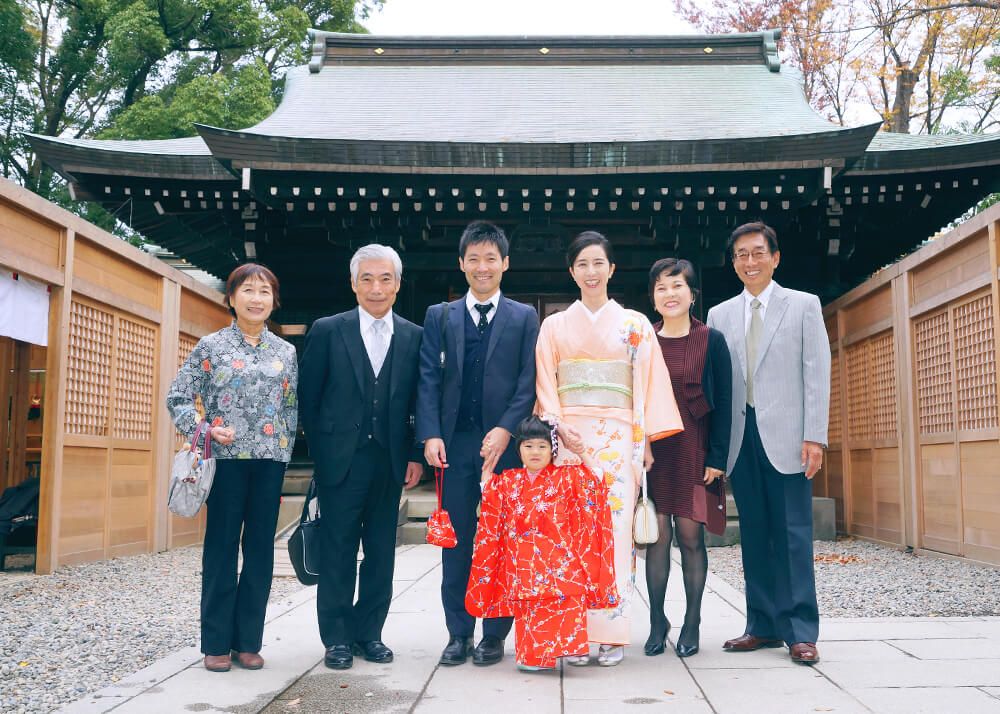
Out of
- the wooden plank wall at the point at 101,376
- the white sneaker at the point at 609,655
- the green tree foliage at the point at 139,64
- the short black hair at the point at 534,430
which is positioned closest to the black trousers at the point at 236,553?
the short black hair at the point at 534,430

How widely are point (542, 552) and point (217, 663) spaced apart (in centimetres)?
131

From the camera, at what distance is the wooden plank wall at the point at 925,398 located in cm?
591

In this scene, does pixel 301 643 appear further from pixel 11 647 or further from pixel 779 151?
pixel 779 151

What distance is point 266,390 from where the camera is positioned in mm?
3428

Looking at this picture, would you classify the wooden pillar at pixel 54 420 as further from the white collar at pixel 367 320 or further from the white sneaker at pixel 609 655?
the white sneaker at pixel 609 655

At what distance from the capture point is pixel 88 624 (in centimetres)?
439

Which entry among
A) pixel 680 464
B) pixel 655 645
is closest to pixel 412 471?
pixel 680 464

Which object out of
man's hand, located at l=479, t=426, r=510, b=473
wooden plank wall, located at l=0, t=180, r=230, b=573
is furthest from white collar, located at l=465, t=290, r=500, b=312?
wooden plank wall, located at l=0, t=180, r=230, b=573

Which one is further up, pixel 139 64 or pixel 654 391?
pixel 139 64

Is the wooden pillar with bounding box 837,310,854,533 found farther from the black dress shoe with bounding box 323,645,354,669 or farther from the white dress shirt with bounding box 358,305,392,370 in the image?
the black dress shoe with bounding box 323,645,354,669

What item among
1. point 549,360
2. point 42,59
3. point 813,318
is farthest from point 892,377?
point 42,59

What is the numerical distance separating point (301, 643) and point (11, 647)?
4.24ft

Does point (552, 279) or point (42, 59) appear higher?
point (42, 59)

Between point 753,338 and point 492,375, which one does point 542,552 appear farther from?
point 753,338
